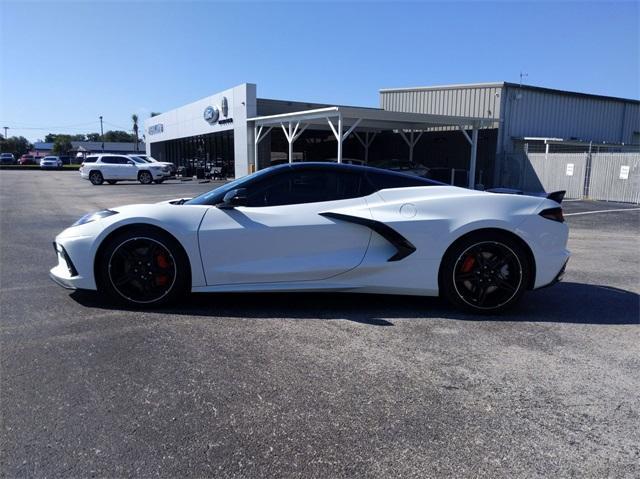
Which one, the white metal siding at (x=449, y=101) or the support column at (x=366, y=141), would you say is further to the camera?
the support column at (x=366, y=141)

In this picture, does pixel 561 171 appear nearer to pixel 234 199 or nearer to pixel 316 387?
pixel 234 199

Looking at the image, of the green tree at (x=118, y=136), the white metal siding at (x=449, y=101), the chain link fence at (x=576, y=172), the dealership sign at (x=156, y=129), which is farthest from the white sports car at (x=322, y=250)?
the green tree at (x=118, y=136)

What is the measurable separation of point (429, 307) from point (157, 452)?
291 centimetres

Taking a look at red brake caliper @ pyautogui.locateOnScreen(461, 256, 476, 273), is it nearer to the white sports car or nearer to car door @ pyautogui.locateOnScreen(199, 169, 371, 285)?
the white sports car

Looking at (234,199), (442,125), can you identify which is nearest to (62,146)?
(442,125)

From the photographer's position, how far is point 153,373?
123 inches

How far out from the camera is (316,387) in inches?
117

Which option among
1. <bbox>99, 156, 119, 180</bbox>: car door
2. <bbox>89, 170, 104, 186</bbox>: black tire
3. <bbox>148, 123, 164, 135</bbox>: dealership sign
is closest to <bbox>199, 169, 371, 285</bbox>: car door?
<bbox>99, 156, 119, 180</bbox>: car door

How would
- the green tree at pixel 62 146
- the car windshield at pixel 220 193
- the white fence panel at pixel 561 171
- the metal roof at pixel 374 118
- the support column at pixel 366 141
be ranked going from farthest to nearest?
the green tree at pixel 62 146
the support column at pixel 366 141
the white fence panel at pixel 561 171
the metal roof at pixel 374 118
the car windshield at pixel 220 193

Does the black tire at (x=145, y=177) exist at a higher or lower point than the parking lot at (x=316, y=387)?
higher

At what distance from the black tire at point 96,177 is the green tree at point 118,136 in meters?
131

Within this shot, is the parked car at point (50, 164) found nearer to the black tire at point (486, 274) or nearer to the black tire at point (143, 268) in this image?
the black tire at point (143, 268)

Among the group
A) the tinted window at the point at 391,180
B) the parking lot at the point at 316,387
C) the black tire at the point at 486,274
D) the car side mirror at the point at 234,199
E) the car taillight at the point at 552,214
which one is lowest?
the parking lot at the point at 316,387

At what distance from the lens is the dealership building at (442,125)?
23.1 meters
